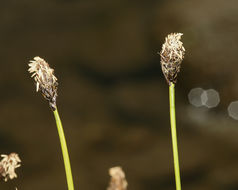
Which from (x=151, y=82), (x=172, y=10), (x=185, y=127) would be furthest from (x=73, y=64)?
(x=185, y=127)

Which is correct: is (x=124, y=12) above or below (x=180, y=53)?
above

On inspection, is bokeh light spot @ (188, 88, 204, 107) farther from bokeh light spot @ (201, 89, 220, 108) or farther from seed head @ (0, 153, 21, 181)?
seed head @ (0, 153, 21, 181)

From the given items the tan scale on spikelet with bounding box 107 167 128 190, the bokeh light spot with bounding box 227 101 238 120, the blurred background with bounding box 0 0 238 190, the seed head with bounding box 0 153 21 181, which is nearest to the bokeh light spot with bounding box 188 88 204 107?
the blurred background with bounding box 0 0 238 190

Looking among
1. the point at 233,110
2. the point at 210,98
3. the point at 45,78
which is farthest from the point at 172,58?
the point at 210,98

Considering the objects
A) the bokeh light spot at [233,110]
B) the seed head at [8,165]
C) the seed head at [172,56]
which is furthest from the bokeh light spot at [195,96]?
the seed head at [8,165]

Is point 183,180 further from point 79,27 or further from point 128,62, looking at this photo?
point 79,27

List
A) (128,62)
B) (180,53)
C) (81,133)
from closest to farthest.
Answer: (180,53)
(81,133)
(128,62)

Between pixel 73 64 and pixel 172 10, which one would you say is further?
pixel 73 64

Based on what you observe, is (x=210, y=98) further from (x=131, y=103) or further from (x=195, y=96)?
(x=131, y=103)
